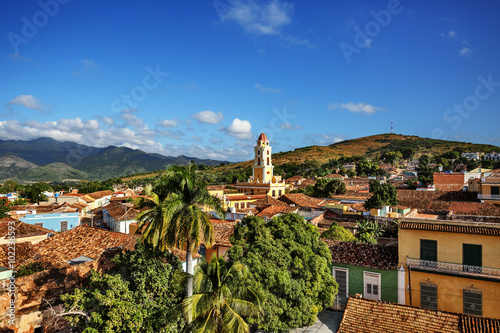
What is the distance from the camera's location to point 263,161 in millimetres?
58062

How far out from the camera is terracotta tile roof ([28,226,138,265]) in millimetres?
15539

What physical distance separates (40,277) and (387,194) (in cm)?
3040

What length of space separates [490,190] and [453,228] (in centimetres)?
2836

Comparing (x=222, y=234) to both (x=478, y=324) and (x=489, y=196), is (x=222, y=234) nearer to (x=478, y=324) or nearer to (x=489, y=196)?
(x=478, y=324)

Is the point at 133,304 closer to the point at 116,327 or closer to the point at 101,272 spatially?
the point at 116,327

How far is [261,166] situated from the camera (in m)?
57.9

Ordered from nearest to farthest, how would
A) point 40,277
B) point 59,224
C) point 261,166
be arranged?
point 40,277 → point 59,224 → point 261,166

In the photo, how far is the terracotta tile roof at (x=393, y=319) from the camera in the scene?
35.8ft

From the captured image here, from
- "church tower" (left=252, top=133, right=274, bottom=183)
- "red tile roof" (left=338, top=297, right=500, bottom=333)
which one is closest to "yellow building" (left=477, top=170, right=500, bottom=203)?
"church tower" (left=252, top=133, right=274, bottom=183)

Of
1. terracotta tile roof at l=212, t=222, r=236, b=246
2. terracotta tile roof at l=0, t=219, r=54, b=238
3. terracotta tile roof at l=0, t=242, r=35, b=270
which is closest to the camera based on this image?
terracotta tile roof at l=0, t=242, r=35, b=270

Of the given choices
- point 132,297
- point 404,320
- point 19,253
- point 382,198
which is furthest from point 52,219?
point 382,198

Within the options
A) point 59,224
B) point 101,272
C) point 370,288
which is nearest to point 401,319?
point 370,288

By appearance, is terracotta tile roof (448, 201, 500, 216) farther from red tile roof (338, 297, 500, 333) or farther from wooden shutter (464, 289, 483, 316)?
red tile roof (338, 297, 500, 333)

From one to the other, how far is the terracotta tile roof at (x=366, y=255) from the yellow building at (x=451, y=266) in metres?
0.57
